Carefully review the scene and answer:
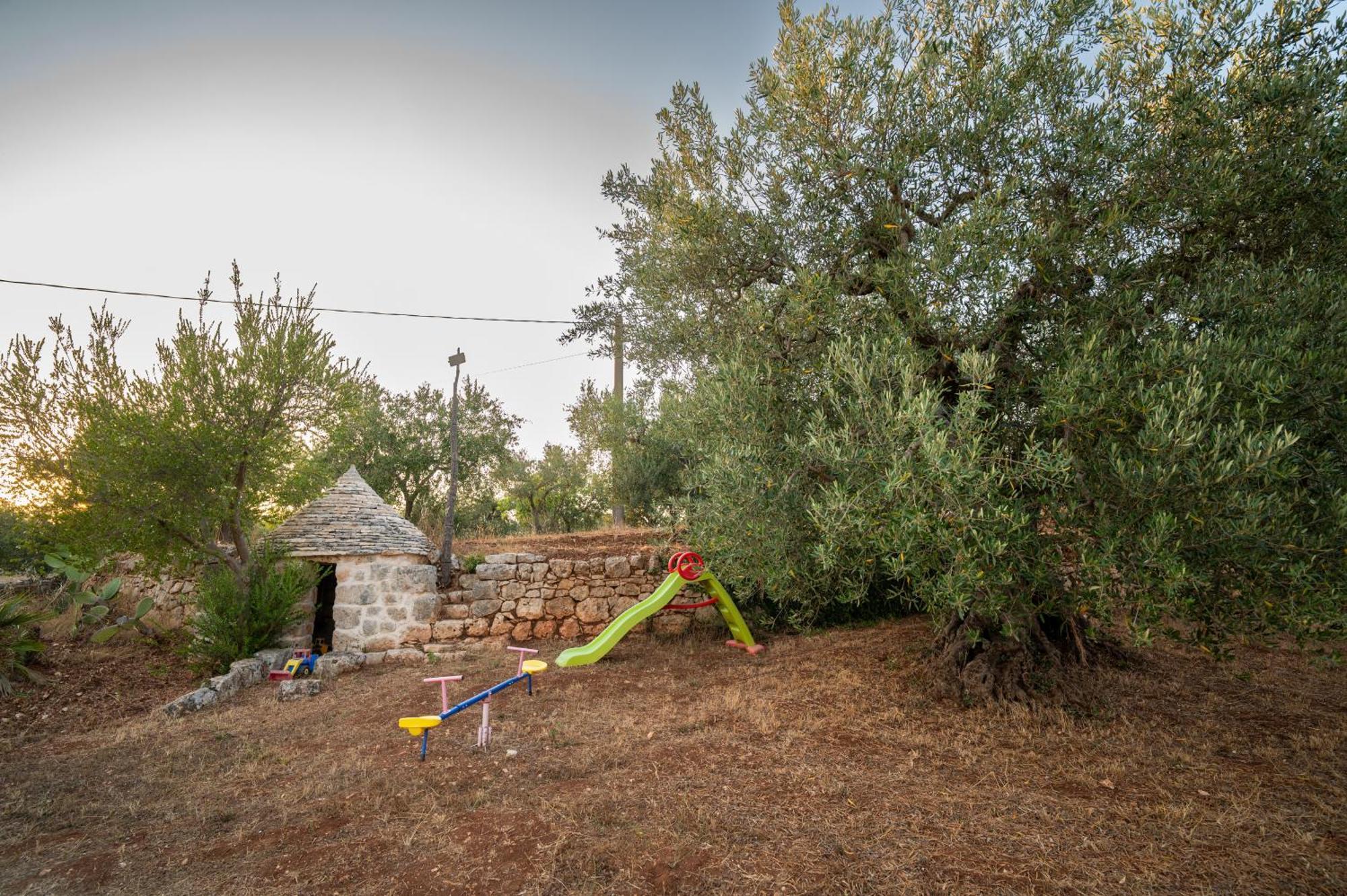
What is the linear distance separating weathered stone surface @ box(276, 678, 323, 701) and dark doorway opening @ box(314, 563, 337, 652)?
2.96 meters

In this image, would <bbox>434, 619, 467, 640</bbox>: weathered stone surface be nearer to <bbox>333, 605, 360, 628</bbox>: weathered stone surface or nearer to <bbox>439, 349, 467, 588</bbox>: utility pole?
<bbox>439, 349, 467, 588</bbox>: utility pole

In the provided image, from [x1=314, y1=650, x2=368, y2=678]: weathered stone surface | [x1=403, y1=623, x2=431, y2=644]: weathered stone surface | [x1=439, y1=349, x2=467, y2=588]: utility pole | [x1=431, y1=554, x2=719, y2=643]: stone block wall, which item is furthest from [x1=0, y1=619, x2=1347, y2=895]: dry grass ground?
[x1=439, y1=349, x2=467, y2=588]: utility pole

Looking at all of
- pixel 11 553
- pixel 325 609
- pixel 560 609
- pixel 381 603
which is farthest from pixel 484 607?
pixel 11 553

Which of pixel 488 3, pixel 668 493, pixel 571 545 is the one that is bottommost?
pixel 571 545

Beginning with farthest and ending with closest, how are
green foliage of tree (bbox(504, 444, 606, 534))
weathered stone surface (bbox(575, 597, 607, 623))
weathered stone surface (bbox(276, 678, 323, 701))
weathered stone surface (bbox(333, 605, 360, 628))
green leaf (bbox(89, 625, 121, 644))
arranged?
green foliage of tree (bbox(504, 444, 606, 534)), weathered stone surface (bbox(575, 597, 607, 623)), weathered stone surface (bbox(333, 605, 360, 628)), green leaf (bbox(89, 625, 121, 644)), weathered stone surface (bbox(276, 678, 323, 701))

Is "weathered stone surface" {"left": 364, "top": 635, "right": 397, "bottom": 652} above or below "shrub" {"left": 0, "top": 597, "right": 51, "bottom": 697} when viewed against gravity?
below

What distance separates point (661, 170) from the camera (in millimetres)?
7758

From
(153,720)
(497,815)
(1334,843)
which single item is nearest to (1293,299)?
(1334,843)

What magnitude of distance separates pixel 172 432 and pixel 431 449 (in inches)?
460

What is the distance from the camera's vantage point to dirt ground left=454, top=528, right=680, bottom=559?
37.1 feet

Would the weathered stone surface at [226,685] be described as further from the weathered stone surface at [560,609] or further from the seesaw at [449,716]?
the weathered stone surface at [560,609]

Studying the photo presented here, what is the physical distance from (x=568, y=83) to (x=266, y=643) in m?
10.2

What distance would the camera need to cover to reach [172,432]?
333 inches

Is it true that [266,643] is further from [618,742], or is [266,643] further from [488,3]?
[488,3]
